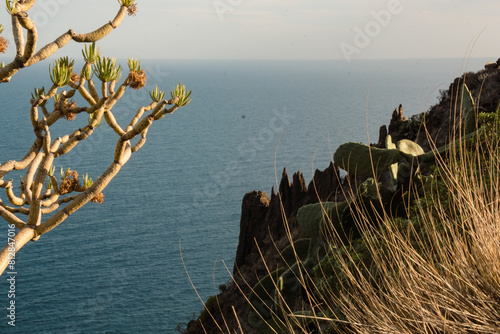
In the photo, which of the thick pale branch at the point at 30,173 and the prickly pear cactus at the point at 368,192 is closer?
the prickly pear cactus at the point at 368,192

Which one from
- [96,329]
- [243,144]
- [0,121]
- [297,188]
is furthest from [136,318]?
[0,121]

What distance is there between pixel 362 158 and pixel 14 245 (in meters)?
5.77

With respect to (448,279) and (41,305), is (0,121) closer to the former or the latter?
(41,305)

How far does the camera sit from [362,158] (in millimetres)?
8828

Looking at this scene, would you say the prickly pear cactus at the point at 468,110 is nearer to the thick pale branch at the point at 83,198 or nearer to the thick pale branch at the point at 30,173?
the thick pale branch at the point at 83,198

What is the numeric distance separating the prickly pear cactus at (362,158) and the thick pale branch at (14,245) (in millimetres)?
5120

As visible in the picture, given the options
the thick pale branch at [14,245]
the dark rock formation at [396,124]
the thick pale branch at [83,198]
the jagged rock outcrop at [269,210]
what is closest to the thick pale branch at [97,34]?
the thick pale branch at [83,198]

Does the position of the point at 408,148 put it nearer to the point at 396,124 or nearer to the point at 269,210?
the point at 396,124

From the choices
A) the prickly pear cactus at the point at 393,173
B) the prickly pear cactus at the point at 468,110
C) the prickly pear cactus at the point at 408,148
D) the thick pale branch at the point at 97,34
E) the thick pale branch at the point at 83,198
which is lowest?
the thick pale branch at the point at 83,198

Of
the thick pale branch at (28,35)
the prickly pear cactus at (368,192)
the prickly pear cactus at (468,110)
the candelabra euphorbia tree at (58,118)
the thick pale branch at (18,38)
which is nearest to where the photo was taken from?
the thick pale branch at (28,35)

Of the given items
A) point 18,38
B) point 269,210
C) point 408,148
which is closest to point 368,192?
point 408,148

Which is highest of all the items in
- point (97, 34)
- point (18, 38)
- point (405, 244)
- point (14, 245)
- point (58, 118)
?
point (97, 34)

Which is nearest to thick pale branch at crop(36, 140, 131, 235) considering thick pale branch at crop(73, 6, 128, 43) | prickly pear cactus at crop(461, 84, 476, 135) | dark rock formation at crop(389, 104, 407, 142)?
thick pale branch at crop(73, 6, 128, 43)

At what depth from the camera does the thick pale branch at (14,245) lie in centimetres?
757
